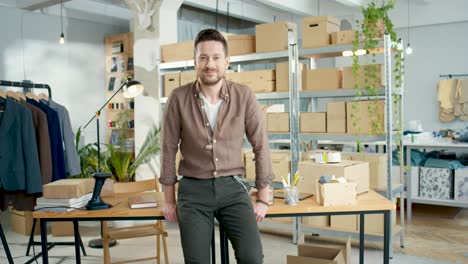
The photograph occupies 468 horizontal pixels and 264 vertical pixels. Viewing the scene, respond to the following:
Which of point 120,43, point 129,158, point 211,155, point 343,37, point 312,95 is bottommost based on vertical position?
point 129,158

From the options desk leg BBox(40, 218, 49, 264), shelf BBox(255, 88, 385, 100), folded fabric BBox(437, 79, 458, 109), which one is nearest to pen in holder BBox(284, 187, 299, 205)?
desk leg BBox(40, 218, 49, 264)

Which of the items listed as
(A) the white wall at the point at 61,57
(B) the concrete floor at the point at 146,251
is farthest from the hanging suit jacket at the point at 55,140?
(A) the white wall at the point at 61,57

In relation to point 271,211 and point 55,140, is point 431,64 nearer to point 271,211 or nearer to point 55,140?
point 55,140

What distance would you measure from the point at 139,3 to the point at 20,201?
9.77 feet

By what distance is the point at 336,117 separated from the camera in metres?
4.71

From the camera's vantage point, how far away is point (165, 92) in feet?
20.2

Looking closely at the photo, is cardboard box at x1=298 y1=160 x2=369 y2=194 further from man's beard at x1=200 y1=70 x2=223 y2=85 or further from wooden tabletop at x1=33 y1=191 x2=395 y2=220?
man's beard at x1=200 y1=70 x2=223 y2=85

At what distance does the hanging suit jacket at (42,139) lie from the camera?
4512 mm

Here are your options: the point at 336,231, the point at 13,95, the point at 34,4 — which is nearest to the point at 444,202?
the point at 336,231

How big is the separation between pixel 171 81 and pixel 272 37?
157cm

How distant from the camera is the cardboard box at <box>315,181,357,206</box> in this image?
9.31 ft

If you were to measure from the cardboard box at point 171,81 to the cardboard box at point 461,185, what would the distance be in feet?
11.5

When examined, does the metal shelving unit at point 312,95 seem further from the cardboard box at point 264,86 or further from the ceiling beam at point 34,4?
the ceiling beam at point 34,4

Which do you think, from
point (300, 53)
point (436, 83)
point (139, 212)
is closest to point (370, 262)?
point (300, 53)
